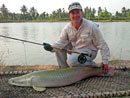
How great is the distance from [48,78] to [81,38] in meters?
1.14

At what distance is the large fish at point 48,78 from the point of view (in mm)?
3066

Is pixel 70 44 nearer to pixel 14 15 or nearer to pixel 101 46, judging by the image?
pixel 101 46

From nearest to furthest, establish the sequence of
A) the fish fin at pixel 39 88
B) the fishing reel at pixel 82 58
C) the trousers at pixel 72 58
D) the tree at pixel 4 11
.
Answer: the fish fin at pixel 39 88
the fishing reel at pixel 82 58
the trousers at pixel 72 58
the tree at pixel 4 11

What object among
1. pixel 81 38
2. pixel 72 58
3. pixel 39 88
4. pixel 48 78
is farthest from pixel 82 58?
pixel 39 88

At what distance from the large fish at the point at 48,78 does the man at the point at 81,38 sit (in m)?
0.39

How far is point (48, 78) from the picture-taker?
309cm

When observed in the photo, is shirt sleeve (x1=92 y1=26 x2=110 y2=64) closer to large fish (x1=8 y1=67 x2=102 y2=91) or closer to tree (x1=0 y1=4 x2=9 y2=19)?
large fish (x1=8 y1=67 x2=102 y2=91)

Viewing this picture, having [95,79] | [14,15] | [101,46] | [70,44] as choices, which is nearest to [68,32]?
[70,44]

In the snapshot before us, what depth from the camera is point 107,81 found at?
3314 millimetres

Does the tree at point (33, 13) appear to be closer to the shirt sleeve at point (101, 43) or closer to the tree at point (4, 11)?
the tree at point (4, 11)

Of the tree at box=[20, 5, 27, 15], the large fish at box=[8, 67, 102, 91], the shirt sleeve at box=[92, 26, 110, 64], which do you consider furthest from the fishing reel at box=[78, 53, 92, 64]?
the tree at box=[20, 5, 27, 15]

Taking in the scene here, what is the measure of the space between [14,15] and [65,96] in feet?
288

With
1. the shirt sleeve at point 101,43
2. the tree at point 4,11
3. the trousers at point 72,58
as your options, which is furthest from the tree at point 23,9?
the shirt sleeve at point 101,43

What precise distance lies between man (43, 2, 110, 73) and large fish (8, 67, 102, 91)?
0.39 m
